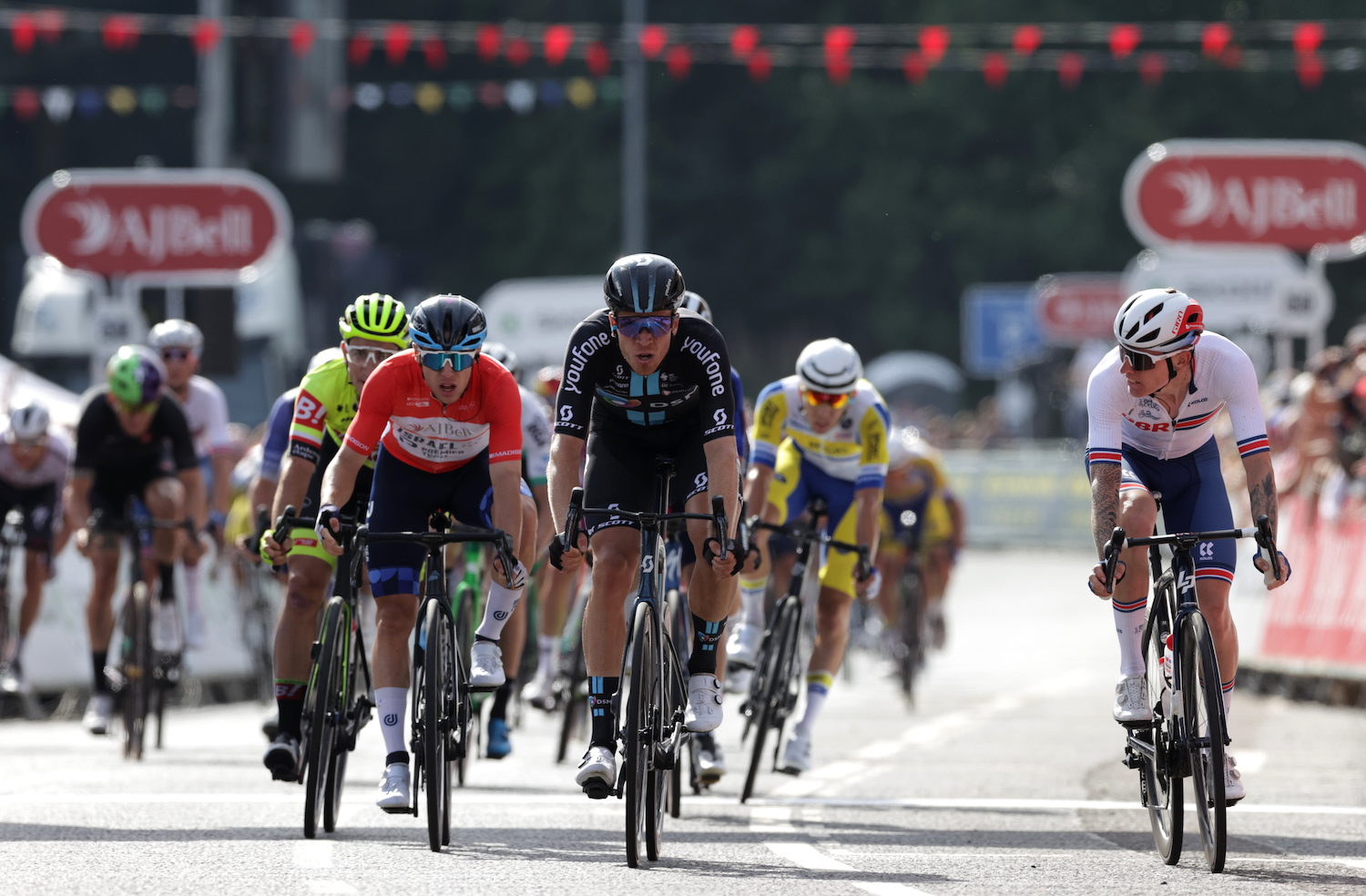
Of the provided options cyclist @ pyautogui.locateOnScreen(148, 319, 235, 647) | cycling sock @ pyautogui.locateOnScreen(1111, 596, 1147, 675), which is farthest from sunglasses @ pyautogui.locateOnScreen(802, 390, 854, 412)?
cyclist @ pyautogui.locateOnScreen(148, 319, 235, 647)

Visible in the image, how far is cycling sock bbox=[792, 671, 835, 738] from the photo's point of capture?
1152 cm

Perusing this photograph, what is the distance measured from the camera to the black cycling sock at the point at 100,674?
13766mm

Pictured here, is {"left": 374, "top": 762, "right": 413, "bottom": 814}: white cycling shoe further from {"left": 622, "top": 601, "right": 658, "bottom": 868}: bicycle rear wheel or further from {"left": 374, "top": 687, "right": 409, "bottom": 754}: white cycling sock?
{"left": 622, "top": 601, "right": 658, "bottom": 868}: bicycle rear wheel

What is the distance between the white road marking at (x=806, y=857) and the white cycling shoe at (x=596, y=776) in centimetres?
76

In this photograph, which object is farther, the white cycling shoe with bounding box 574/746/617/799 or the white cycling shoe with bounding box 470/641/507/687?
the white cycling shoe with bounding box 470/641/507/687

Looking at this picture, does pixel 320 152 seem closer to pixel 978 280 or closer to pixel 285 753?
pixel 285 753

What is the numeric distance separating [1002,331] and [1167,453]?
3968 cm

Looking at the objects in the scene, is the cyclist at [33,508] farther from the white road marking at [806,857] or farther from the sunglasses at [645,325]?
the sunglasses at [645,325]

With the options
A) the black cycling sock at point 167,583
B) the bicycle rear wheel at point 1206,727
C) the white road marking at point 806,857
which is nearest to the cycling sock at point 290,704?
the white road marking at point 806,857

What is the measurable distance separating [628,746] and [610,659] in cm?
59

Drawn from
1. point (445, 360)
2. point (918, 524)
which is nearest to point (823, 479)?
point (445, 360)

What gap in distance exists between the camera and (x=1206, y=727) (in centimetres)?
828

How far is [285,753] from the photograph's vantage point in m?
9.46

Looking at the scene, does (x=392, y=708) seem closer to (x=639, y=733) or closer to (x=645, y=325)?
(x=639, y=733)
